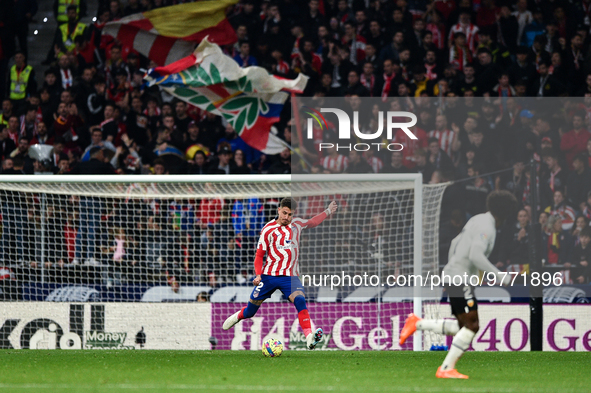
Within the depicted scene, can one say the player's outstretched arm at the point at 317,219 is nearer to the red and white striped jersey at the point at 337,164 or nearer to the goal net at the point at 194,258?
the goal net at the point at 194,258

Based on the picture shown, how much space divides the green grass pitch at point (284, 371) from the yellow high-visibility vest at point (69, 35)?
7856 millimetres

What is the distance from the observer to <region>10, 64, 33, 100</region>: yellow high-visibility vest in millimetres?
15789

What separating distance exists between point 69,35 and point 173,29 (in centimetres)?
328

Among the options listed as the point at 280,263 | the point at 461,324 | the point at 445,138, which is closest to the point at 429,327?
the point at 461,324

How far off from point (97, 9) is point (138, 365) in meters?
11.7

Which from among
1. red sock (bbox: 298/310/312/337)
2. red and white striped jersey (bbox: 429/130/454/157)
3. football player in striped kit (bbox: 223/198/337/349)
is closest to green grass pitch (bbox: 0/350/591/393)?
red sock (bbox: 298/310/312/337)

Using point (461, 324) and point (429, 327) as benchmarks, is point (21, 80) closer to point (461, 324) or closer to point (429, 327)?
point (429, 327)

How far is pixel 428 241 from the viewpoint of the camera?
11336mm

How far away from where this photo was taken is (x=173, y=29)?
14.2m

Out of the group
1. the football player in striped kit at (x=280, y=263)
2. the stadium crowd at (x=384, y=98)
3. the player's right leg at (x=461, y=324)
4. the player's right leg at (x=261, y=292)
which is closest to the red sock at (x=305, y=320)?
the football player in striped kit at (x=280, y=263)

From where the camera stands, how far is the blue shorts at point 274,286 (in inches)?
371

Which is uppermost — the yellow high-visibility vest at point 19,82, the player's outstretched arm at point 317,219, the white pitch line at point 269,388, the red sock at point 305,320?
the yellow high-visibility vest at point 19,82

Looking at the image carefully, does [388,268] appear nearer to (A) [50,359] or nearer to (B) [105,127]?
(A) [50,359]

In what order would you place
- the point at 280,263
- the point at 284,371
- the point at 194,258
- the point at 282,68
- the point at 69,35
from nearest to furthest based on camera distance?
the point at 284,371 < the point at 280,263 < the point at 194,258 < the point at 282,68 < the point at 69,35
